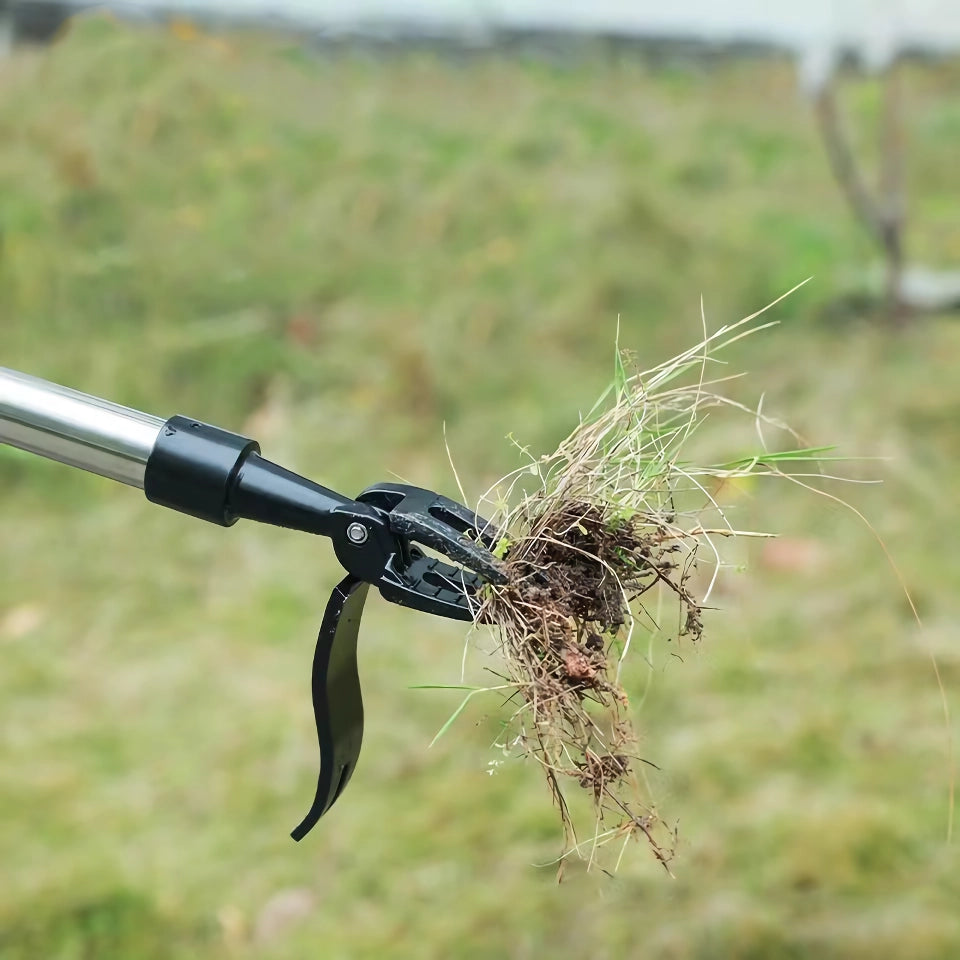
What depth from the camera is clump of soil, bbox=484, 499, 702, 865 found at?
920 mm

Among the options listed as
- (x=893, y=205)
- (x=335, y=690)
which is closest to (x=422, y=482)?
(x=893, y=205)

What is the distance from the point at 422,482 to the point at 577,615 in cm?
218

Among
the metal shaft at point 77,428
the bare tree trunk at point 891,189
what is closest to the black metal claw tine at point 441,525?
the metal shaft at point 77,428

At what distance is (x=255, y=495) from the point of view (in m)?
0.90

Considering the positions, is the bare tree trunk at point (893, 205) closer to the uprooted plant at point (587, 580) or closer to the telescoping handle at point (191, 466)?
the uprooted plant at point (587, 580)

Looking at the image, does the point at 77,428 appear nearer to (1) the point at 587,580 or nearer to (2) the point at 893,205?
(1) the point at 587,580

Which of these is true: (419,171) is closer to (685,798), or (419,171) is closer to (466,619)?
(685,798)

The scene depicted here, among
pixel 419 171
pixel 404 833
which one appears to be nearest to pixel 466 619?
pixel 404 833

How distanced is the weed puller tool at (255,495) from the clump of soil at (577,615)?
41mm

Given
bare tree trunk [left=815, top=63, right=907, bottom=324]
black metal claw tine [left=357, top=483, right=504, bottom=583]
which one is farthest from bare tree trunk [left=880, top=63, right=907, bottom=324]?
black metal claw tine [left=357, top=483, right=504, bottom=583]

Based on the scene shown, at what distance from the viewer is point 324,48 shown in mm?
5465

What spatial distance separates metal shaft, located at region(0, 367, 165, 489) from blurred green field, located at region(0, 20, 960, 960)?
82 centimetres

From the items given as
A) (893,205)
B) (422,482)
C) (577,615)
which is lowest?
(422,482)

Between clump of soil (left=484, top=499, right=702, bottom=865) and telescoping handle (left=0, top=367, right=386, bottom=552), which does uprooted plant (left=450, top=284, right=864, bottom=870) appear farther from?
telescoping handle (left=0, top=367, right=386, bottom=552)
